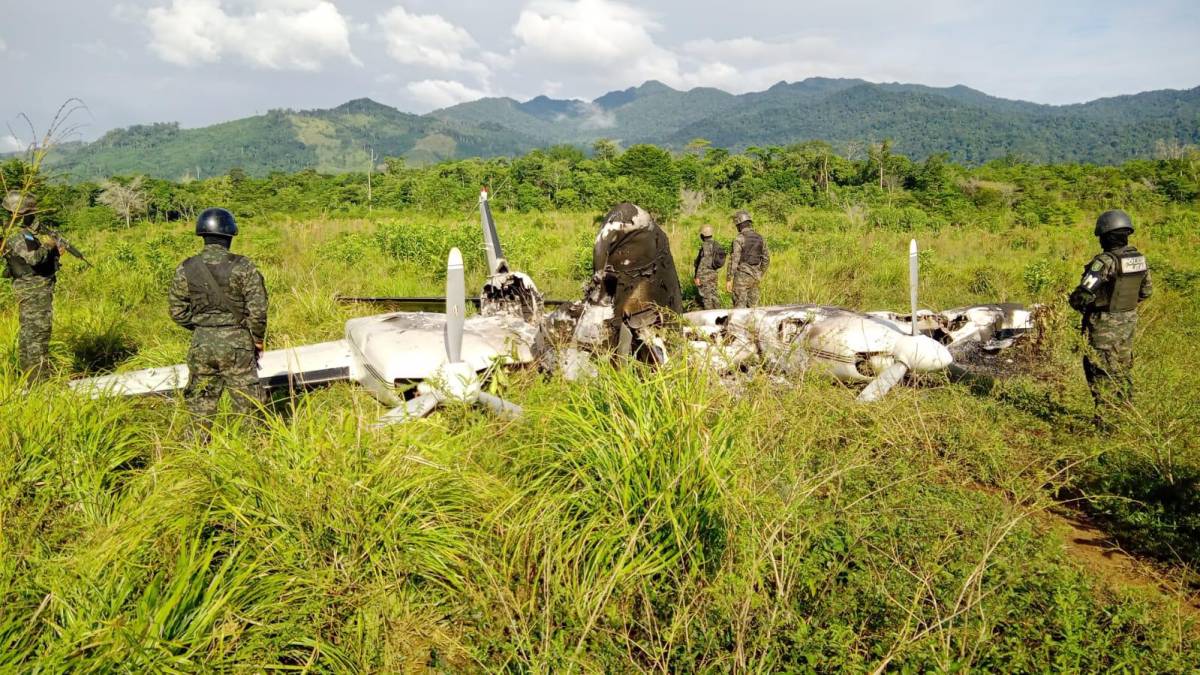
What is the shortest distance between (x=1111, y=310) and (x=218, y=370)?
25.7 feet

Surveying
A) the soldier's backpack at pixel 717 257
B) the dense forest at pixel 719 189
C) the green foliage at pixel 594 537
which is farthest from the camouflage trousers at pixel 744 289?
the dense forest at pixel 719 189

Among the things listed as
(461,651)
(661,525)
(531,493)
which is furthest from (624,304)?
(461,651)

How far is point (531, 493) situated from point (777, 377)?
120 inches

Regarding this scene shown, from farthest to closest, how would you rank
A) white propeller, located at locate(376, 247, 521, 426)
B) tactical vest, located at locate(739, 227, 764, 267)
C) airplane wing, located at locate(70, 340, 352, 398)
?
tactical vest, located at locate(739, 227, 764, 267) < airplane wing, located at locate(70, 340, 352, 398) < white propeller, located at locate(376, 247, 521, 426)

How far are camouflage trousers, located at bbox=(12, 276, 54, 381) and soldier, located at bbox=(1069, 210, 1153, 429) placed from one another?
1057cm

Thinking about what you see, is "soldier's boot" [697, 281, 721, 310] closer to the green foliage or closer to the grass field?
the green foliage

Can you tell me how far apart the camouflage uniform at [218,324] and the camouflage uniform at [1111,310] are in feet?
24.1

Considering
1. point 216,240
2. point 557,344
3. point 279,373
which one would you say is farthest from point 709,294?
point 216,240

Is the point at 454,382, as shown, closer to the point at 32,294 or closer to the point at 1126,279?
the point at 32,294

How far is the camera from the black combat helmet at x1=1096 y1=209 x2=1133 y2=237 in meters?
5.72

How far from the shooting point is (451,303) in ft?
18.1

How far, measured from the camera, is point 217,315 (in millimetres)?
5078

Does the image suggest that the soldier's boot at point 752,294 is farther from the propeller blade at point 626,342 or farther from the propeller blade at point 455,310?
the propeller blade at point 455,310

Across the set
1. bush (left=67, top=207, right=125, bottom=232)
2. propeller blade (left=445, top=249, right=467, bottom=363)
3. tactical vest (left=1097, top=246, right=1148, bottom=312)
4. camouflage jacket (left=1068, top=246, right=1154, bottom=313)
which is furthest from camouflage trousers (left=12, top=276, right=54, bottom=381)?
bush (left=67, top=207, right=125, bottom=232)
